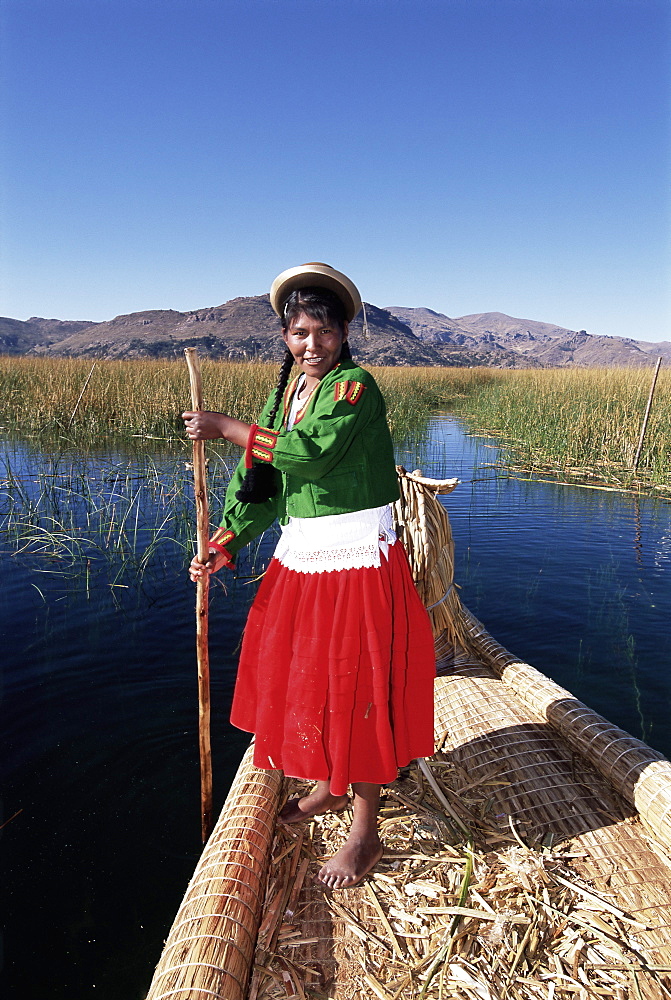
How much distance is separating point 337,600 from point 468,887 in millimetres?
857

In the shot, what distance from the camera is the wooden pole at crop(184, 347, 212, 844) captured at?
1804mm

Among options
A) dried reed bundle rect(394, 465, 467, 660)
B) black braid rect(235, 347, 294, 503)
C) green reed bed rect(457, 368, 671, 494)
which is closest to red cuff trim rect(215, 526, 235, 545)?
black braid rect(235, 347, 294, 503)

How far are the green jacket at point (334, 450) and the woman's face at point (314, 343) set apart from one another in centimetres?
4

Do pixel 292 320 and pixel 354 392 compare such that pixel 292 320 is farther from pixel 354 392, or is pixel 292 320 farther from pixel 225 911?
pixel 225 911

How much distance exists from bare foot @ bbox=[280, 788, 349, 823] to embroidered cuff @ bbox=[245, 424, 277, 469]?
1098mm

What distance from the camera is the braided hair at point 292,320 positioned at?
67.9 inches

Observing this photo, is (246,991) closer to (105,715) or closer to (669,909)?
(669,909)

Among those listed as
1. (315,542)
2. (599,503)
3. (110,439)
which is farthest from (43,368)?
(315,542)

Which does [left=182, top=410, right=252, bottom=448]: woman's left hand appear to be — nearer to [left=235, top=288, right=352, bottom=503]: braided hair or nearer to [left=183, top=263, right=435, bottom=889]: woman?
[left=183, top=263, right=435, bottom=889]: woman

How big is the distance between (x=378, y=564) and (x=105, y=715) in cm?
221

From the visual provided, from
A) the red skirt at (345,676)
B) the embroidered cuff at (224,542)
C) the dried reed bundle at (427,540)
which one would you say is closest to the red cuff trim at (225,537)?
the embroidered cuff at (224,542)

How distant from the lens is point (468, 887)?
1.76 meters

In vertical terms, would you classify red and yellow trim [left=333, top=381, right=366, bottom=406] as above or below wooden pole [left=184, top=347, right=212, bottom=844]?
above

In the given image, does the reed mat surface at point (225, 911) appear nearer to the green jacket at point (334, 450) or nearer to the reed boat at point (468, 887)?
the reed boat at point (468, 887)
